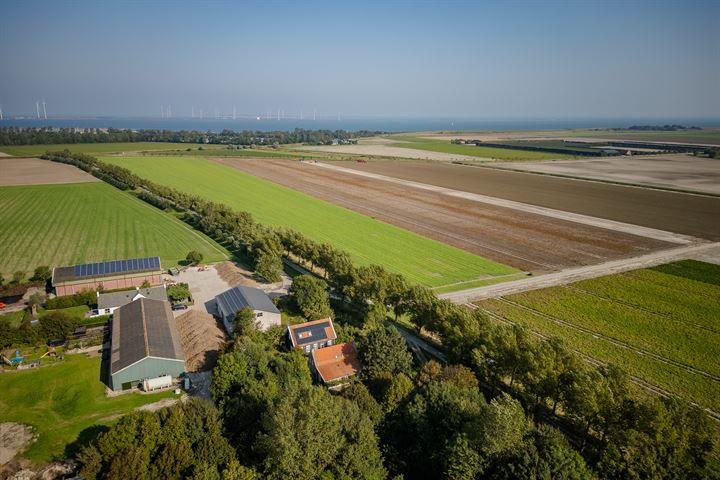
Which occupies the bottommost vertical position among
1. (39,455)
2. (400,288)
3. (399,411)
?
(39,455)

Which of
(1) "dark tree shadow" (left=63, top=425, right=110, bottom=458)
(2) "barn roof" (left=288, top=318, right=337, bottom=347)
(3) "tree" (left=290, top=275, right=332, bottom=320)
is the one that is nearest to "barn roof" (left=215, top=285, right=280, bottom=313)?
(3) "tree" (left=290, top=275, right=332, bottom=320)

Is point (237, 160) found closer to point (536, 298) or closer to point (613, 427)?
point (536, 298)

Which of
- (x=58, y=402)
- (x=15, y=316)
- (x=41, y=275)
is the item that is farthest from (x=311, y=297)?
(x=41, y=275)

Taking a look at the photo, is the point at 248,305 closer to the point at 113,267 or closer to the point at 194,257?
the point at 194,257

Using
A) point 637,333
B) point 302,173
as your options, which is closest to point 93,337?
point 637,333

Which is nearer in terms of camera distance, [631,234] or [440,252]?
[440,252]

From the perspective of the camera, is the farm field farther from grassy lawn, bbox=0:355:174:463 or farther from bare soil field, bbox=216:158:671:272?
grassy lawn, bbox=0:355:174:463

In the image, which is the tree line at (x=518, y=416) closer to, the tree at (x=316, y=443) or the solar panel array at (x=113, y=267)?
the tree at (x=316, y=443)
